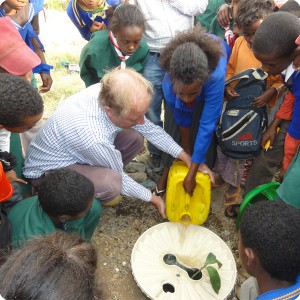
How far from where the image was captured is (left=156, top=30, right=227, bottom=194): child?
183 cm

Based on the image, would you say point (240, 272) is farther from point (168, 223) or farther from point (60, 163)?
point (60, 163)

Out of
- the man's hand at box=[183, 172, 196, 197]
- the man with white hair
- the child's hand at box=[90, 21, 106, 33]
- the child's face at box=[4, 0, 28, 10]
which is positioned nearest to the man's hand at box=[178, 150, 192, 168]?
the man with white hair

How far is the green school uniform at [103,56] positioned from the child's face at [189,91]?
790 mm

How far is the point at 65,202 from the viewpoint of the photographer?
174cm

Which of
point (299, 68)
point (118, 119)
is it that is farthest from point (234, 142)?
point (118, 119)

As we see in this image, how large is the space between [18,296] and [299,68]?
1632 mm

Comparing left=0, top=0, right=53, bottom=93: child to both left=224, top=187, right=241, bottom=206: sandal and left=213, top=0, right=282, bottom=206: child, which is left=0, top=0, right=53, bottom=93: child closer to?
left=213, top=0, right=282, bottom=206: child

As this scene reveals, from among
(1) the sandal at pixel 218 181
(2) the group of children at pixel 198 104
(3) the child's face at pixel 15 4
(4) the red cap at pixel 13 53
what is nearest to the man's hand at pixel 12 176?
→ (2) the group of children at pixel 198 104

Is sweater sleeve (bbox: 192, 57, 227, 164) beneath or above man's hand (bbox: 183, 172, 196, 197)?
above

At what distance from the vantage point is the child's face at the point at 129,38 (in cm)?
236

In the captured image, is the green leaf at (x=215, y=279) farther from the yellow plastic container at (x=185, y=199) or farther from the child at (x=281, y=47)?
the child at (x=281, y=47)

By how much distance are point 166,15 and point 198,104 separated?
31.5 inches

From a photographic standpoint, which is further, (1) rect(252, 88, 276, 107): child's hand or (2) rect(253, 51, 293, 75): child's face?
(1) rect(252, 88, 276, 107): child's hand

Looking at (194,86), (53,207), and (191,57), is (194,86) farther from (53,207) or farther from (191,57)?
(53,207)
